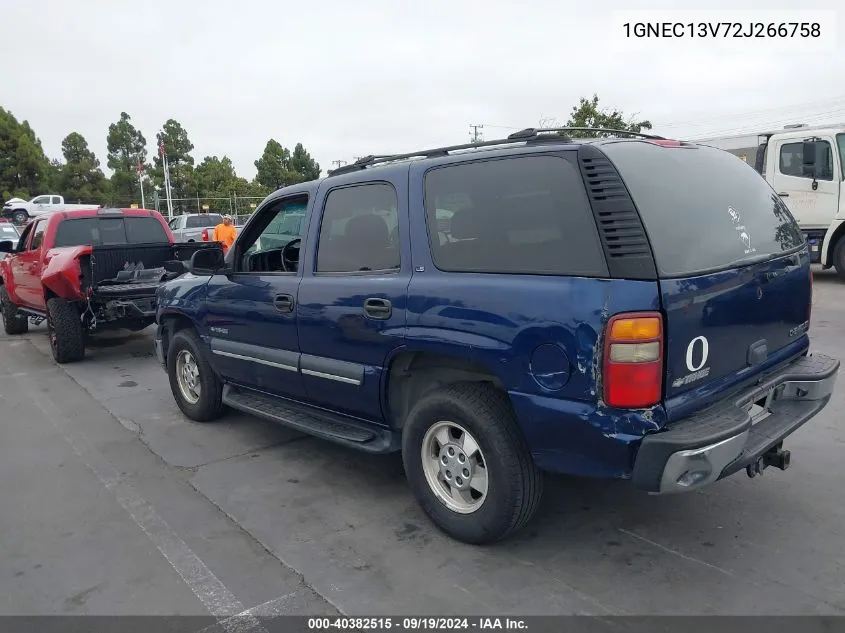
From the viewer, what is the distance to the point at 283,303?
4.09 metres

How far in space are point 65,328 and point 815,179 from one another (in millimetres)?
11844

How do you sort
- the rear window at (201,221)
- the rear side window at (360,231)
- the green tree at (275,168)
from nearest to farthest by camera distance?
1. the rear side window at (360,231)
2. the rear window at (201,221)
3. the green tree at (275,168)

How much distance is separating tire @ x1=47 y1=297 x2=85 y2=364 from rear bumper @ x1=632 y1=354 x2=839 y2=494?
7.25 meters

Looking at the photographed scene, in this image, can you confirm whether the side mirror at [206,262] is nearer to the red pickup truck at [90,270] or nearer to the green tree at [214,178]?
the red pickup truck at [90,270]

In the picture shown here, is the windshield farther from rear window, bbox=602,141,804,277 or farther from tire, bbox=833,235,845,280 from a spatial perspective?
rear window, bbox=602,141,804,277

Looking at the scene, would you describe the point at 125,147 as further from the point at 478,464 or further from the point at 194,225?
the point at 478,464

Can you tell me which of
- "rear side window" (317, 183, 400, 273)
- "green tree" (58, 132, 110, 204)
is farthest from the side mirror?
"green tree" (58, 132, 110, 204)

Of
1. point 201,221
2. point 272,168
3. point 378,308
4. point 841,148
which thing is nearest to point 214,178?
point 272,168

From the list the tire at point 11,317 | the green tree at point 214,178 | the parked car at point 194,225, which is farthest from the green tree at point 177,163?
the tire at point 11,317

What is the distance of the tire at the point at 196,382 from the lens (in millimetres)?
5141

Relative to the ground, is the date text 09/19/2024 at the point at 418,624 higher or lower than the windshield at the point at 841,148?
lower

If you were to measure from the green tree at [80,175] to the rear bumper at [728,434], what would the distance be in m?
61.3

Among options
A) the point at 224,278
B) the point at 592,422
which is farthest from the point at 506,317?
A: the point at 224,278

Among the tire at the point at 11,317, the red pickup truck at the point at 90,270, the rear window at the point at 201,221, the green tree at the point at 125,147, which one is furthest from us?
the green tree at the point at 125,147
